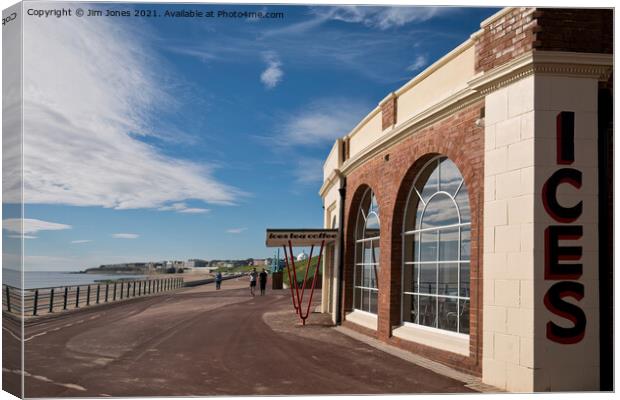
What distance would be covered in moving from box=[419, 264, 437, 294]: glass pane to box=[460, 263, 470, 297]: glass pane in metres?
1.01

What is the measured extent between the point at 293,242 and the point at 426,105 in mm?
6033

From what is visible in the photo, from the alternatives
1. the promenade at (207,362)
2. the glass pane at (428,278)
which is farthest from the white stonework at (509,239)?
the glass pane at (428,278)

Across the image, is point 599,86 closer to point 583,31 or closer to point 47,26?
point 583,31

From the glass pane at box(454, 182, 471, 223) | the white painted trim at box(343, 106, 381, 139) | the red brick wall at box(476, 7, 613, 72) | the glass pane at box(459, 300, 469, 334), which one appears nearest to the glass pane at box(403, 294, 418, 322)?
the glass pane at box(459, 300, 469, 334)

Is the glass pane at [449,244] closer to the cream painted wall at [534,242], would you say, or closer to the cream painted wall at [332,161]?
the cream painted wall at [534,242]

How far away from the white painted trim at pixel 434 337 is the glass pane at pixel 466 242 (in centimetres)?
127

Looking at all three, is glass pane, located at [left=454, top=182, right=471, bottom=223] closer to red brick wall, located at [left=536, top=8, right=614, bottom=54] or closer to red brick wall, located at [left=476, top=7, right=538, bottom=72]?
red brick wall, located at [left=476, top=7, right=538, bottom=72]

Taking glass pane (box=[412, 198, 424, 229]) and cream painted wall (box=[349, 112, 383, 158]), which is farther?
cream painted wall (box=[349, 112, 383, 158])

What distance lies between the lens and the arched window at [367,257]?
13.5 m

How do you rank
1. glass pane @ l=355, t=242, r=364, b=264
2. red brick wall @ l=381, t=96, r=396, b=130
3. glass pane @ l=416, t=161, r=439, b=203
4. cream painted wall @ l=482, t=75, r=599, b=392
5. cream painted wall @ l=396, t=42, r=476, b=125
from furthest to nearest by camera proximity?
glass pane @ l=355, t=242, r=364, b=264
red brick wall @ l=381, t=96, r=396, b=130
glass pane @ l=416, t=161, r=439, b=203
cream painted wall @ l=396, t=42, r=476, b=125
cream painted wall @ l=482, t=75, r=599, b=392

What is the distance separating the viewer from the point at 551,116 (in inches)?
289

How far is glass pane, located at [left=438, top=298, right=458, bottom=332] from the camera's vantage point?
30.6 ft

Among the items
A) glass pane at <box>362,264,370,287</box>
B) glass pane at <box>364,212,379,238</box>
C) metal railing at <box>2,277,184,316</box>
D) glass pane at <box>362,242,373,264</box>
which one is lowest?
metal railing at <box>2,277,184,316</box>

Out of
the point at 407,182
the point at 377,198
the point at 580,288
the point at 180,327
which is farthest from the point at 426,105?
the point at 180,327
